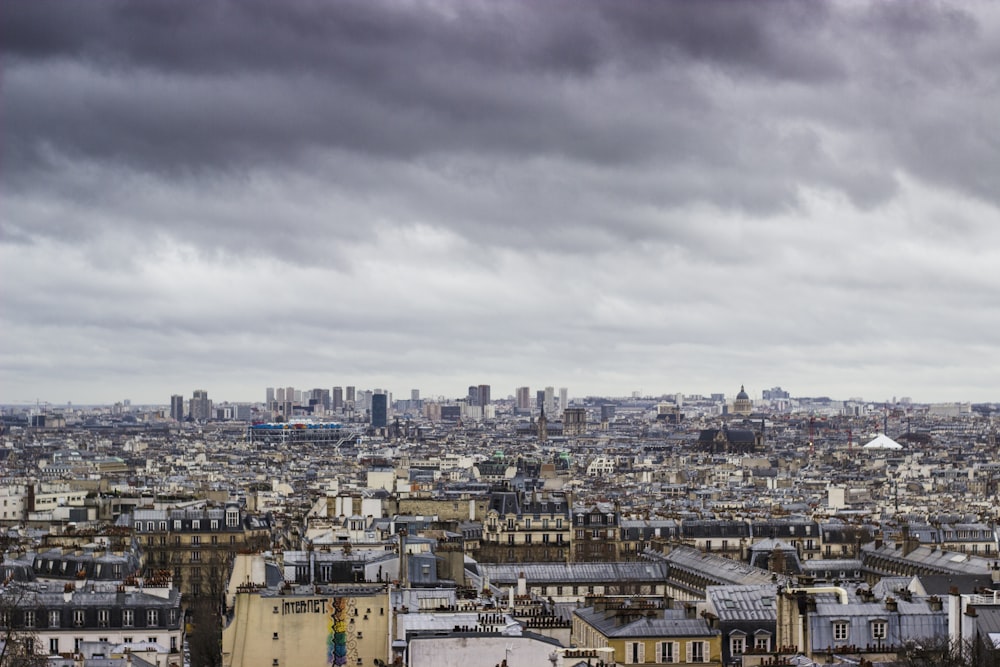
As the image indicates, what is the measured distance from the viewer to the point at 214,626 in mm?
75375

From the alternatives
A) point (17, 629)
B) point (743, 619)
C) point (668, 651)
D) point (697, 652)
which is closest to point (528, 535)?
point (743, 619)

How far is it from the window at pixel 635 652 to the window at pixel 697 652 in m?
1.16

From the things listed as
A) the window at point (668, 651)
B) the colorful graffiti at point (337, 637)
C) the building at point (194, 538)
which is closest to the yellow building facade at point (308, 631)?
the colorful graffiti at point (337, 637)

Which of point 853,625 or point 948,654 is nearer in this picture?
point 948,654

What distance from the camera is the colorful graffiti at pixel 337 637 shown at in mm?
58062

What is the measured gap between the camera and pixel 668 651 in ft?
176

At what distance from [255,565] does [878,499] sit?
131 m

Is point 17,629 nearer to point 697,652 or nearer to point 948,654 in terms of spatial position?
point 697,652

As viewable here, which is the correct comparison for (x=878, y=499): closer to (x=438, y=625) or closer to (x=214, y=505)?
(x=214, y=505)

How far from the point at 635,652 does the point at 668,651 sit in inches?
32.0

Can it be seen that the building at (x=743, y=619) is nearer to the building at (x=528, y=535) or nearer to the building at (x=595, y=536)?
the building at (x=528, y=535)

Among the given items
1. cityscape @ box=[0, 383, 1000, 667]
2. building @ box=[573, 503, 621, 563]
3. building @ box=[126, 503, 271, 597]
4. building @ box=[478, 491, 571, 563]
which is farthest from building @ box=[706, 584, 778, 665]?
building @ box=[573, 503, 621, 563]

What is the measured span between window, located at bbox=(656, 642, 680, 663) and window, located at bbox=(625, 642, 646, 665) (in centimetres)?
40

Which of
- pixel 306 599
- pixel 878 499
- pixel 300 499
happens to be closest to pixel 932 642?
pixel 306 599
